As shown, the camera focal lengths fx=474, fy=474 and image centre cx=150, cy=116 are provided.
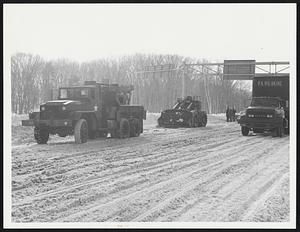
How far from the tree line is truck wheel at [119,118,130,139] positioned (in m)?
0.91

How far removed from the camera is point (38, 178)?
10.1 m

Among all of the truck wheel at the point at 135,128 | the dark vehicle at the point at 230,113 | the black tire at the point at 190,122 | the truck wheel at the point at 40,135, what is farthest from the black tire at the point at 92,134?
the black tire at the point at 190,122

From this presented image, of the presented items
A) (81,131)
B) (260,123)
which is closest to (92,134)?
(81,131)

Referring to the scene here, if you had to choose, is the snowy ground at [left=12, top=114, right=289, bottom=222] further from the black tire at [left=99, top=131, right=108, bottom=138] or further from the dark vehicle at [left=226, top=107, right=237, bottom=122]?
the dark vehicle at [left=226, top=107, right=237, bottom=122]

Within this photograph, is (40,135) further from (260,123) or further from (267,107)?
(267,107)

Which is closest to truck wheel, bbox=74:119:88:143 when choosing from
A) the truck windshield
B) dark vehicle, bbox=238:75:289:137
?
dark vehicle, bbox=238:75:289:137

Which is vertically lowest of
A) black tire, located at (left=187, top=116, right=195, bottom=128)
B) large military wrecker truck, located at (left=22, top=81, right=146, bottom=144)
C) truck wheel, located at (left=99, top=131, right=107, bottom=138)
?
truck wheel, located at (left=99, top=131, right=107, bottom=138)

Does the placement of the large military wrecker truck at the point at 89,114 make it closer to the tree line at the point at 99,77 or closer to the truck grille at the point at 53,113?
the truck grille at the point at 53,113

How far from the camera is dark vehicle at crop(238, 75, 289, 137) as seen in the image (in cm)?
1973

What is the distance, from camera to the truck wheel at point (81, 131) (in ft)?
52.8

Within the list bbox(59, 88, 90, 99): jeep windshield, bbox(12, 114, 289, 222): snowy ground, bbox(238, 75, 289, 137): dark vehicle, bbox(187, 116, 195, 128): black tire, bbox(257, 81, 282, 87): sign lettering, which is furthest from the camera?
bbox(187, 116, 195, 128): black tire

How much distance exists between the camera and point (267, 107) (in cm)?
2067

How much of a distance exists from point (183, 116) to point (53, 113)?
13.2 meters

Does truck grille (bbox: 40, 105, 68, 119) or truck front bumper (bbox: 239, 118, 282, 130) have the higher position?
truck grille (bbox: 40, 105, 68, 119)
